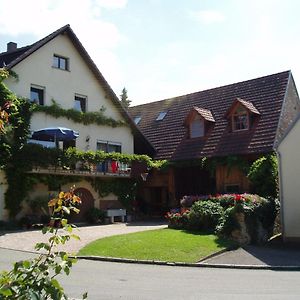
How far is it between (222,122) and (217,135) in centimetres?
114

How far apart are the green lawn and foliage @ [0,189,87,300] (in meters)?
11.0

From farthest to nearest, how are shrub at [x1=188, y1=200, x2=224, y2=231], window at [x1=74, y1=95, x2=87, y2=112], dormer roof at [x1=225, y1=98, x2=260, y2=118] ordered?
window at [x1=74, y1=95, x2=87, y2=112] < dormer roof at [x1=225, y1=98, x2=260, y2=118] < shrub at [x1=188, y1=200, x2=224, y2=231]

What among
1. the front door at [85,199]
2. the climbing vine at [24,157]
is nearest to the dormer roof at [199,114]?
the climbing vine at [24,157]

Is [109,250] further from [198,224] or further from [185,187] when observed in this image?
[185,187]

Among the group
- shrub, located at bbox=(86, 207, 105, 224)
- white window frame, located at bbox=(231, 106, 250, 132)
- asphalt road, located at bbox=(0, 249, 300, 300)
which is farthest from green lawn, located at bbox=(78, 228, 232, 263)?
white window frame, located at bbox=(231, 106, 250, 132)

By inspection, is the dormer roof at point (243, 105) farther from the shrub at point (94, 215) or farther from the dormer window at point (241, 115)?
the shrub at point (94, 215)

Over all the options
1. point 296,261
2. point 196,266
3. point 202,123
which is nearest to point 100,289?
point 196,266

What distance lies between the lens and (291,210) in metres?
19.8

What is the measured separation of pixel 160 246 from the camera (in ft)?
52.6

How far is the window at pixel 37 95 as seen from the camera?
25561mm

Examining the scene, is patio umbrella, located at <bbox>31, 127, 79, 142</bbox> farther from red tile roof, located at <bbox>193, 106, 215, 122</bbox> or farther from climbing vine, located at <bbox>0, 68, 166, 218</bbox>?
red tile roof, located at <bbox>193, 106, 215, 122</bbox>

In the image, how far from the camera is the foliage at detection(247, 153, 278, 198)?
23.0 meters

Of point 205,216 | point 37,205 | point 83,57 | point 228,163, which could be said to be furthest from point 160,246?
point 83,57

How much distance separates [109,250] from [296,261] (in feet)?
19.9
